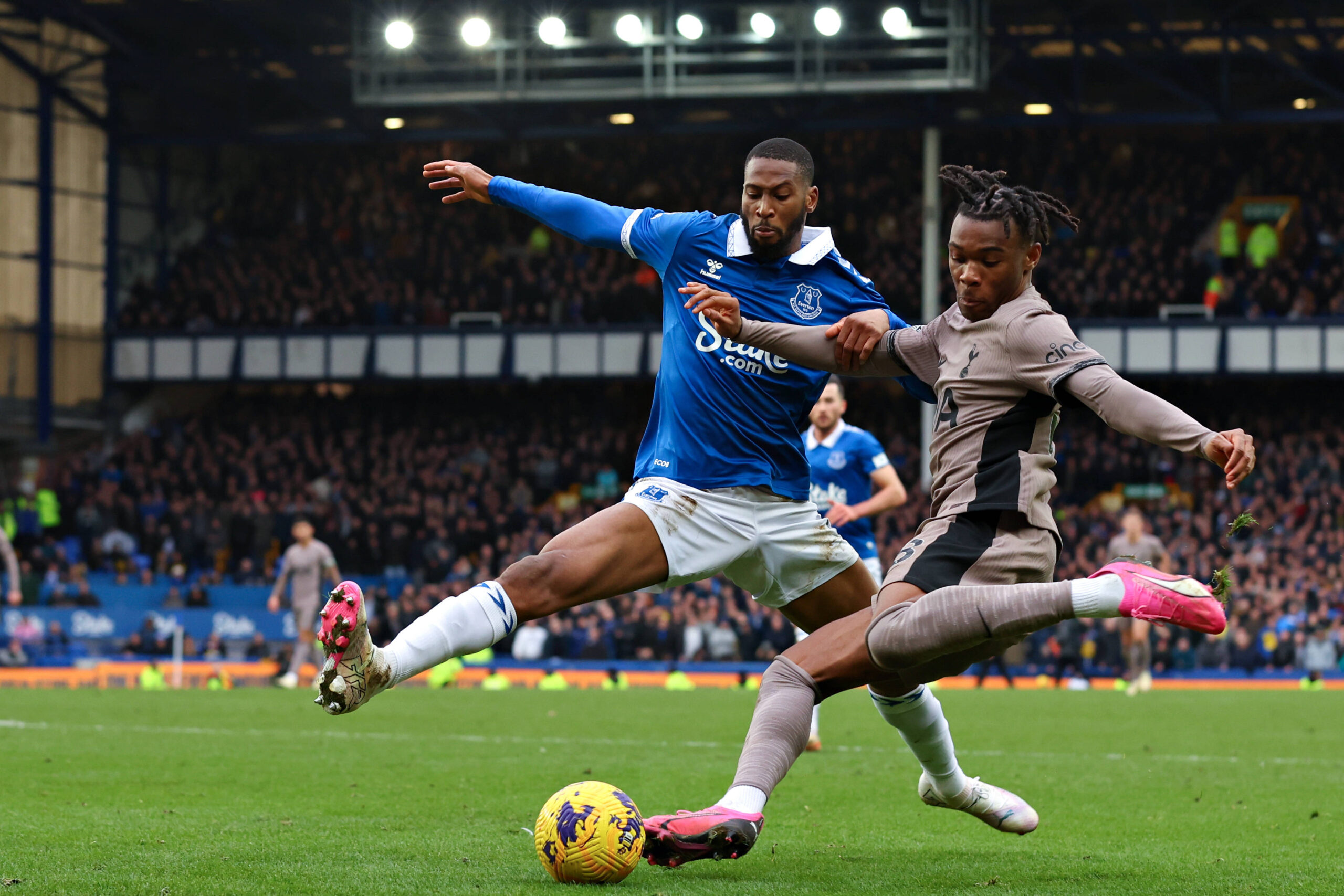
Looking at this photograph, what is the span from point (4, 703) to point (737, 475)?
11.9 m

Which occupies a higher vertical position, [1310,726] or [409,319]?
[409,319]

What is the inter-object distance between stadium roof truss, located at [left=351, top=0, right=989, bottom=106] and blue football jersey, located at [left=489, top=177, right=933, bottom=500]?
23.1 metres

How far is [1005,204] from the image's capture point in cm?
531

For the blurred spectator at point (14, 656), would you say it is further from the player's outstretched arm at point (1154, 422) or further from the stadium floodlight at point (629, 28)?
the player's outstretched arm at point (1154, 422)

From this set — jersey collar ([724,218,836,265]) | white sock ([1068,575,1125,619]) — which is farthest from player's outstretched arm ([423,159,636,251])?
white sock ([1068,575,1125,619])

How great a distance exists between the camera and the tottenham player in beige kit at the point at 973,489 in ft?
15.9

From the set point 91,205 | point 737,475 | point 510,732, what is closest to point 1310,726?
point 510,732

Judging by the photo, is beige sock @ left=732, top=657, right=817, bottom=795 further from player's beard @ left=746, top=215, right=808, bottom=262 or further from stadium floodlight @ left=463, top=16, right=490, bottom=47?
stadium floodlight @ left=463, top=16, right=490, bottom=47

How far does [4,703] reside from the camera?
50.7ft

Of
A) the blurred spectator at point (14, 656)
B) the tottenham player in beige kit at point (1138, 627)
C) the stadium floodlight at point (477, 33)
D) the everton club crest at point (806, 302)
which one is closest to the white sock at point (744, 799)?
the everton club crest at point (806, 302)

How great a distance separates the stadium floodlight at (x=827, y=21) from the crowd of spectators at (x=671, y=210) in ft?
20.3

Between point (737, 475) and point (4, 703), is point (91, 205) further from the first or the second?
point (737, 475)

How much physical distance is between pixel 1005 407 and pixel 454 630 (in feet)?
6.54

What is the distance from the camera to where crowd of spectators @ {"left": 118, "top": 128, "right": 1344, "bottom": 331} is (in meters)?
34.1
